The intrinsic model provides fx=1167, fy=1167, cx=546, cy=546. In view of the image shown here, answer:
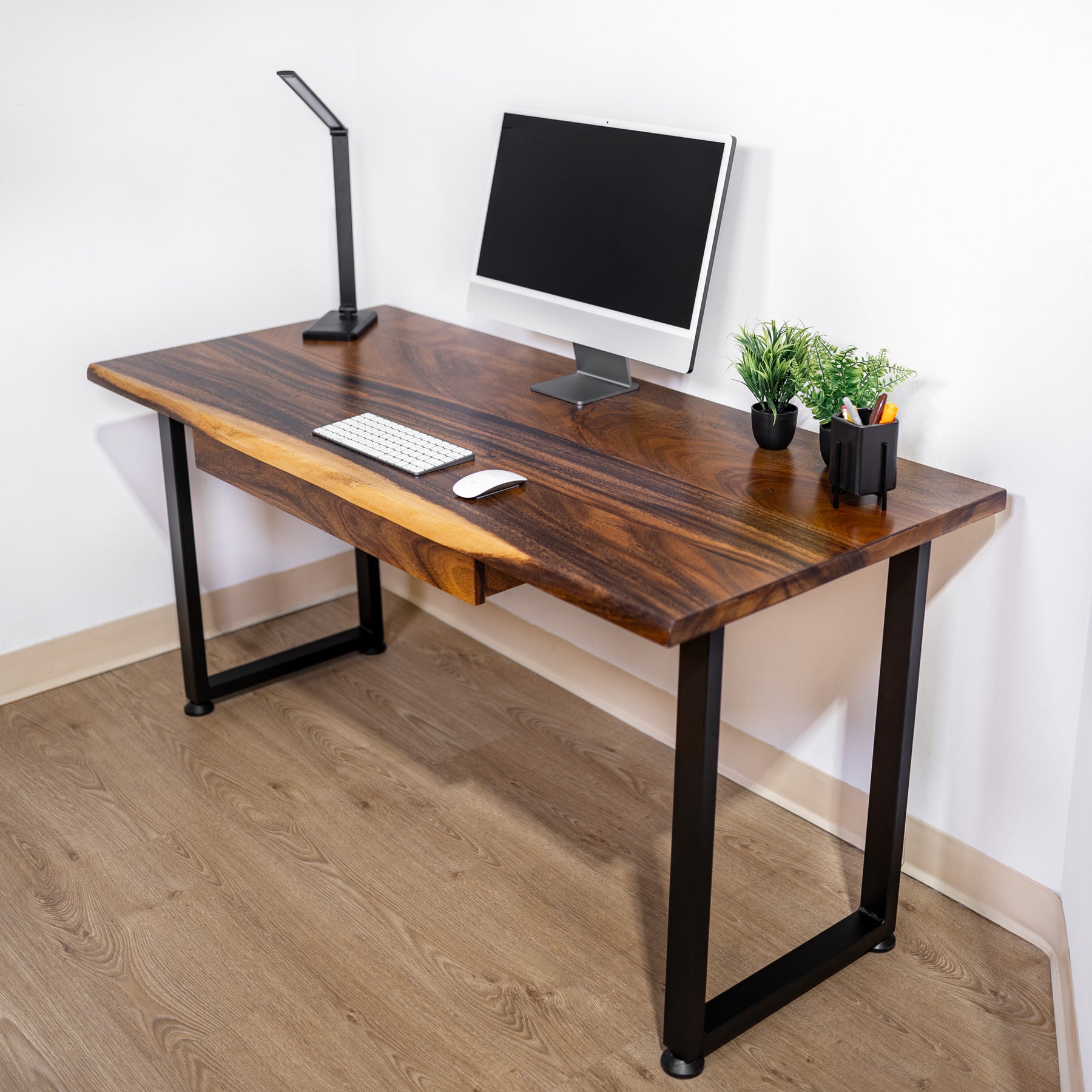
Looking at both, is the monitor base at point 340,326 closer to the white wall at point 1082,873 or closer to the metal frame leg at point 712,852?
the metal frame leg at point 712,852

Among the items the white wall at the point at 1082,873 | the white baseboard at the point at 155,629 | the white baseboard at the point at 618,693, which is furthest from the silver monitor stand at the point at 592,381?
the white baseboard at the point at 155,629

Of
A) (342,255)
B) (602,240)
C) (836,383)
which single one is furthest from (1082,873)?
(342,255)

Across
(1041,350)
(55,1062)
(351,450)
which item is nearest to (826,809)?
(1041,350)

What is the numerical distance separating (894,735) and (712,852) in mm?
399

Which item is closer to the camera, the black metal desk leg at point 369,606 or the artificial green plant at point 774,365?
the artificial green plant at point 774,365

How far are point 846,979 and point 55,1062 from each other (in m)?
1.21

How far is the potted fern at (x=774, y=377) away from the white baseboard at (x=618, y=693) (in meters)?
0.72

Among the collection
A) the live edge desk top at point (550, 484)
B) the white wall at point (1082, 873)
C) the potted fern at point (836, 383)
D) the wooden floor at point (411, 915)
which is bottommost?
the wooden floor at point (411, 915)

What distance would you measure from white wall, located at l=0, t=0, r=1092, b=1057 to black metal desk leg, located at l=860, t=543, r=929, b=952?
0.19 meters

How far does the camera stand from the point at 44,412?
258cm

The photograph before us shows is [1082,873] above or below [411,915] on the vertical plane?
above

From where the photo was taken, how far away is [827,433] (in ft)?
5.61

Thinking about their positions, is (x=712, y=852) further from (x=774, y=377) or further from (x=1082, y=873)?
(x=774, y=377)

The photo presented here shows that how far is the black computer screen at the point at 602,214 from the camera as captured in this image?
1931 millimetres
